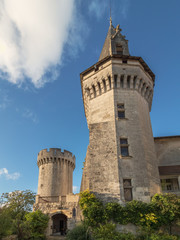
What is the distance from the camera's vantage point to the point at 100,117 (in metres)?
19.1

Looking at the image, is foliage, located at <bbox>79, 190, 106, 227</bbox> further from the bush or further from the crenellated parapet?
the crenellated parapet

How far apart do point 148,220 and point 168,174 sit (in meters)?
5.77

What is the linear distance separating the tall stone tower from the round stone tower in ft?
57.5

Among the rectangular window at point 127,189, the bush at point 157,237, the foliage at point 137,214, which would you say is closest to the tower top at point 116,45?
the rectangular window at point 127,189

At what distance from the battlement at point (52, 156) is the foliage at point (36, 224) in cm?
1768

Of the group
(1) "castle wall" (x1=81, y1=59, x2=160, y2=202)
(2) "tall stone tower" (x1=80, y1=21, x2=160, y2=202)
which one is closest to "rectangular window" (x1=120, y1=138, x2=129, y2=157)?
(2) "tall stone tower" (x1=80, y1=21, x2=160, y2=202)

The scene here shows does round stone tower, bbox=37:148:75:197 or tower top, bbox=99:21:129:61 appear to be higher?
tower top, bbox=99:21:129:61

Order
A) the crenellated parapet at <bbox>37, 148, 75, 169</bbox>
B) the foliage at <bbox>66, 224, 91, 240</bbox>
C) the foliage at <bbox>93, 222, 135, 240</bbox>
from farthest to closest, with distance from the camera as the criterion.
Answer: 1. the crenellated parapet at <bbox>37, 148, 75, 169</bbox>
2. the foliage at <bbox>66, 224, 91, 240</bbox>
3. the foliage at <bbox>93, 222, 135, 240</bbox>

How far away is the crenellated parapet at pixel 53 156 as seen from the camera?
1462 inches

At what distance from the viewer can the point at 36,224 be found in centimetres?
1858

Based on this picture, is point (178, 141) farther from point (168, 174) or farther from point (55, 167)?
point (55, 167)

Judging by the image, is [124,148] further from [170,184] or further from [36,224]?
[36,224]

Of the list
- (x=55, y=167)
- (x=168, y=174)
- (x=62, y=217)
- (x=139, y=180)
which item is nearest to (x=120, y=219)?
(x=139, y=180)

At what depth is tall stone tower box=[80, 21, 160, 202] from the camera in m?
15.7
